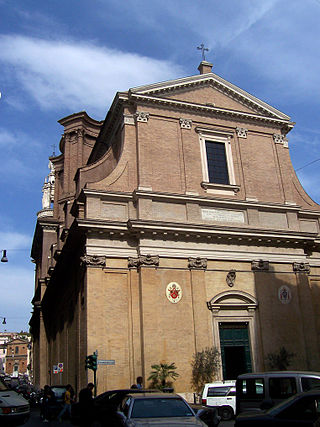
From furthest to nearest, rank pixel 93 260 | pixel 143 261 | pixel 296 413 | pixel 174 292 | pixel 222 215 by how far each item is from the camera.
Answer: pixel 222 215 < pixel 174 292 < pixel 143 261 < pixel 93 260 < pixel 296 413

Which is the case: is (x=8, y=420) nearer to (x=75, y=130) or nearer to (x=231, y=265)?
(x=231, y=265)

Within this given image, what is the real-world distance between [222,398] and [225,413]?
47 centimetres

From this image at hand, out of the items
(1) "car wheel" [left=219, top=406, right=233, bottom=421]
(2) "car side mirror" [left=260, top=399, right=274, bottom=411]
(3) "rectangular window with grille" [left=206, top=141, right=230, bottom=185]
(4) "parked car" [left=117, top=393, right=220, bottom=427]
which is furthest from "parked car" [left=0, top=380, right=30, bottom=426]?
(3) "rectangular window with grille" [left=206, top=141, right=230, bottom=185]

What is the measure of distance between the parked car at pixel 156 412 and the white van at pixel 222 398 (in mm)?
7234

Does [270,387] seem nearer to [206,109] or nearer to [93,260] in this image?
[93,260]

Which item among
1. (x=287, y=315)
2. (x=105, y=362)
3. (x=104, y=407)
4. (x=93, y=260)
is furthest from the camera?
(x=287, y=315)

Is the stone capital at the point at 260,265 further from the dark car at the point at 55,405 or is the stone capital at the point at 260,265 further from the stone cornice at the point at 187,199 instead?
the dark car at the point at 55,405

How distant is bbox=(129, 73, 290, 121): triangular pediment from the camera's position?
24.4 m

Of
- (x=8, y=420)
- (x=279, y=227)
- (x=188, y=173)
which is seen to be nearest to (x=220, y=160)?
(x=188, y=173)

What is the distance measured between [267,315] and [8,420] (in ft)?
47.6

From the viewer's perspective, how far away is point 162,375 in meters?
18.6

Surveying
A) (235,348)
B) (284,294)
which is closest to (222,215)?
(284,294)

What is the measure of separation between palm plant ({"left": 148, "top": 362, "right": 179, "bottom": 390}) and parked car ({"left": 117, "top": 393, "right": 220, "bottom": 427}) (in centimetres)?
943

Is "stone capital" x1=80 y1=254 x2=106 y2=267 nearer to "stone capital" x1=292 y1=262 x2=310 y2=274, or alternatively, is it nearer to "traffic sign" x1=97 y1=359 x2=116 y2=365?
"traffic sign" x1=97 y1=359 x2=116 y2=365
